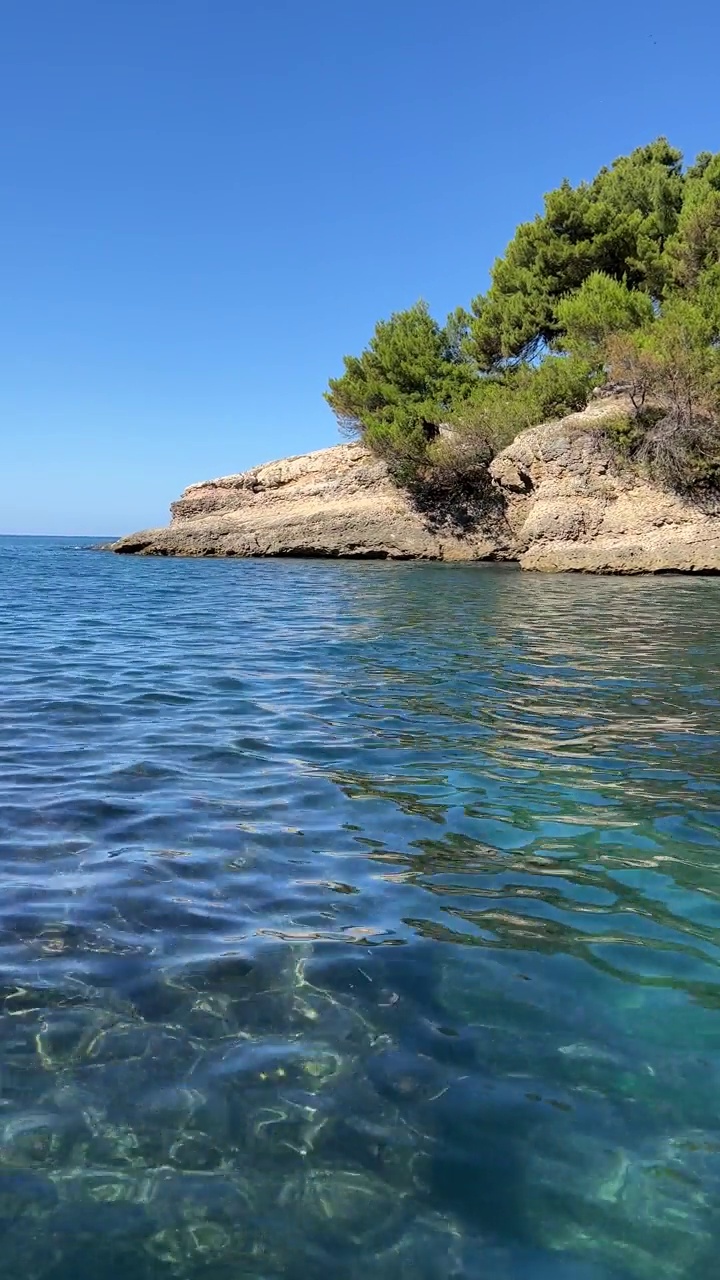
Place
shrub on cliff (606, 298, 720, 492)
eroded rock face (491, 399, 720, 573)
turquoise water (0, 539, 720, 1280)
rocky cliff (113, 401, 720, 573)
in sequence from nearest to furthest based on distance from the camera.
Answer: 1. turquoise water (0, 539, 720, 1280)
2. eroded rock face (491, 399, 720, 573)
3. shrub on cliff (606, 298, 720, 492)
4. rocky cliff (113, 401, 720, 573)

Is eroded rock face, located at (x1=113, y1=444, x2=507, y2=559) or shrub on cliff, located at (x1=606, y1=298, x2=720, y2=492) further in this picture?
eroded rock face, located at (x1=113, y1=444, x2=507, y2=559)

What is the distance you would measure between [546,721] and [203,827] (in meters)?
2.90

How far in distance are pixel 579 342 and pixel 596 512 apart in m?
5.58

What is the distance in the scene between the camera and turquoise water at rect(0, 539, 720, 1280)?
187 cm

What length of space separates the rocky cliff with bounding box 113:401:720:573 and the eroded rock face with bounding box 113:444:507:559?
0.04 m

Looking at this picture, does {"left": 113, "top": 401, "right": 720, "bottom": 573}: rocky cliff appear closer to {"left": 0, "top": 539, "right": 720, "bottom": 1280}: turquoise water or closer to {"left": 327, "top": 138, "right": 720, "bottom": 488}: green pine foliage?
{"left": 327, "top": 138, "right": 720, "bottom": 488}: green pine foliage

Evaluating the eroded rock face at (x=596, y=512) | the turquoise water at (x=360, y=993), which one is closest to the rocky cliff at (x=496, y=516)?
the eroded rock face at (x=596, y=512)

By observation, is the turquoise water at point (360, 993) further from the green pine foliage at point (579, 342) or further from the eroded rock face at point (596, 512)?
the green pine foliage at point (579, 342)

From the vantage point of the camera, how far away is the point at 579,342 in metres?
24.7

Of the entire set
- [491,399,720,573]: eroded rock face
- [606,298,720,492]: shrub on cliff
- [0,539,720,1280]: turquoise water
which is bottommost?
[0,539,720,1280]: turquoise water

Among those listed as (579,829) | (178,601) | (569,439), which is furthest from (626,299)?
(579,829)

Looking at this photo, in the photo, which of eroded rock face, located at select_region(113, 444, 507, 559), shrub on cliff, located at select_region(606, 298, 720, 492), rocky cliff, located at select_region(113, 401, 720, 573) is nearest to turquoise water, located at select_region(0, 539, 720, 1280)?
rocky cliff, located at select_region(113, 401, 720, 573)

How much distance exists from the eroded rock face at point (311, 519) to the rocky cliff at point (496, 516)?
0.14ft

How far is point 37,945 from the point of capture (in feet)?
9.89
